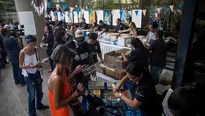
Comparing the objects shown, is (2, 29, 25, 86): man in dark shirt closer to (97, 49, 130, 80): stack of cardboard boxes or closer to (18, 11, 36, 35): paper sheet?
(18, 11, 36, 35): paper sheet

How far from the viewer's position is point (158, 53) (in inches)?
150

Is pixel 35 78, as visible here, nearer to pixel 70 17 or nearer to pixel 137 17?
pixel 137 17

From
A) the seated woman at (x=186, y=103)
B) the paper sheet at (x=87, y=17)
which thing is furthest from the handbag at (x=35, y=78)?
the paper sheet at (x=87, y=17)

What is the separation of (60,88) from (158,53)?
296cm

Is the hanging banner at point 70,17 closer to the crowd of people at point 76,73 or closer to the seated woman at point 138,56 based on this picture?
the crowd of people at point 76,73

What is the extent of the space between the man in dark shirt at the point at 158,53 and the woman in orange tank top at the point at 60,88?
2626mm

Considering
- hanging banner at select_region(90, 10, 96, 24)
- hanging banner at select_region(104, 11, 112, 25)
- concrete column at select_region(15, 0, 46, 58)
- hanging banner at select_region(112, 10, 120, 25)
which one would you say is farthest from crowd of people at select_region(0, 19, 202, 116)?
hanging banner at select_region(90, 10, 96, 24)

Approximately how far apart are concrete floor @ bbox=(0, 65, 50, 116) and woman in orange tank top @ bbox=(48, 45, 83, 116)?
1.88 m

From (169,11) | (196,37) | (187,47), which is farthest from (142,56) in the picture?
(169,11)

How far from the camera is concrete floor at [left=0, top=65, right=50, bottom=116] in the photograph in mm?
3451

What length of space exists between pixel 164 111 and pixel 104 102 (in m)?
0.93

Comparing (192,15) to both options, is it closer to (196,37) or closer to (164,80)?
(196,37)

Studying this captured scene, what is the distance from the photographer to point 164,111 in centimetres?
219

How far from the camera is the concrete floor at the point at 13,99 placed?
11.3 feet
